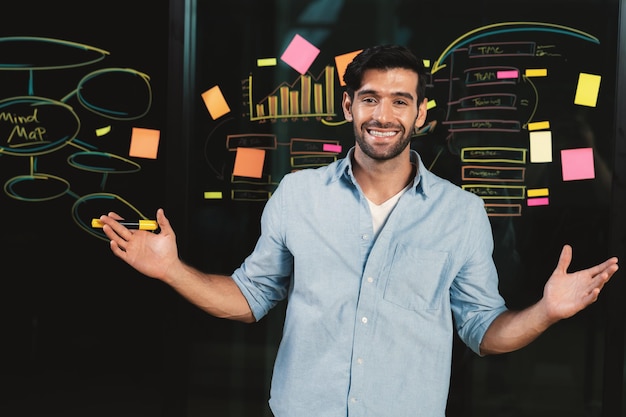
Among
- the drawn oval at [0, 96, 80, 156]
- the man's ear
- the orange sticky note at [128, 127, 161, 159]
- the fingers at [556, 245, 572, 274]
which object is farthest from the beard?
the drawn oval at [0, 96, 80, 156]

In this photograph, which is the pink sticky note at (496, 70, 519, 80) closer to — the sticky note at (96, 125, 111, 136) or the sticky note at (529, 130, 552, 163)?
the sticky note at (529, 130, 552, 163)

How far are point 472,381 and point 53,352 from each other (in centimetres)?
197

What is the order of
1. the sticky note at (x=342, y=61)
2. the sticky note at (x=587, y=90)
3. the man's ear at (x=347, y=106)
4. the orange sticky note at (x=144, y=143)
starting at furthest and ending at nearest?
the orange sticky note at (x=144, y=143) < the sticky note at (x=342, y=61) < the sticky note at (x=587, y=90) < the man's ear at (x=347, y=106)

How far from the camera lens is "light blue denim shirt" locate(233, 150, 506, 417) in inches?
67.4

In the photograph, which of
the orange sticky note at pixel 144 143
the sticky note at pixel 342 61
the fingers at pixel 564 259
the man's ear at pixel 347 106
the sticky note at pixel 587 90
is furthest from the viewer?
the orange sticky note at pixel 144 143

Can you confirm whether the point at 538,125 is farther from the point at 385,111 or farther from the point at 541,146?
the point at 385,111

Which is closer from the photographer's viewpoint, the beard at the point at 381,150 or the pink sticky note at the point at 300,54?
the beard at the point at 381,150

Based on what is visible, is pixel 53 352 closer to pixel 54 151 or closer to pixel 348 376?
pixel 54 151

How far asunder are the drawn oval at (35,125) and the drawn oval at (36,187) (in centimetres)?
12

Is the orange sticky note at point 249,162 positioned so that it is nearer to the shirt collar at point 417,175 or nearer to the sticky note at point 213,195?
the sticky note at point 213,195

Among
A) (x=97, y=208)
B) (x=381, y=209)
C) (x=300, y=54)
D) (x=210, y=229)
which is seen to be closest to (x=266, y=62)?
(x=300, y=54)

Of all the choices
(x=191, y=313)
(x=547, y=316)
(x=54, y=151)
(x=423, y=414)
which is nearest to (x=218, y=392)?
(x=191, y=313)

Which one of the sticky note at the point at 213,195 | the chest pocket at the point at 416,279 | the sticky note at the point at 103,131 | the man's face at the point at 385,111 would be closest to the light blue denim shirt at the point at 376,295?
the chest pocket at the point at 416,279

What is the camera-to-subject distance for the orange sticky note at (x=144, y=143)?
304 centimetres
